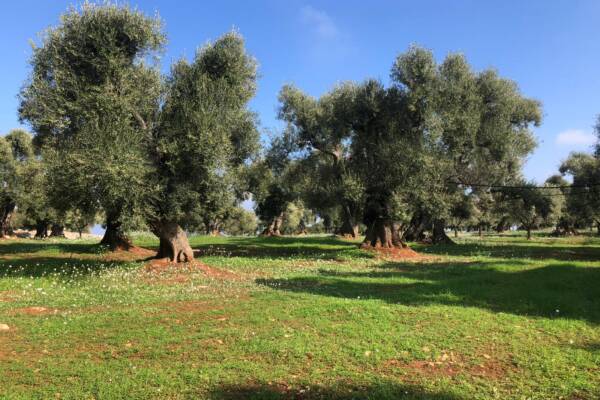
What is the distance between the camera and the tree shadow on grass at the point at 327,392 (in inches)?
254

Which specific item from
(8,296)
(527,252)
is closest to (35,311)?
(8,296)

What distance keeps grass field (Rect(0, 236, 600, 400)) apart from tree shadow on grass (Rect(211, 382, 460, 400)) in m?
0.03

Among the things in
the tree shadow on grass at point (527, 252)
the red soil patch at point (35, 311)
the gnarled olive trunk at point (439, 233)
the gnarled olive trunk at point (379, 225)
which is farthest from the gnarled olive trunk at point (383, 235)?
the red soil patch at point (35, 311)

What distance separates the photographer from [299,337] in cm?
924

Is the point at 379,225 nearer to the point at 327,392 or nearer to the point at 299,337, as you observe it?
the point at 299,337

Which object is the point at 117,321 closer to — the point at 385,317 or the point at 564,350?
the point at 385,317

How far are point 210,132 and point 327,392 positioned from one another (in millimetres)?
13619

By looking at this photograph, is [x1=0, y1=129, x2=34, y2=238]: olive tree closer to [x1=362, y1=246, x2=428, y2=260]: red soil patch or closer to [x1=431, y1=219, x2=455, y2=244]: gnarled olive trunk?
[x1=362, y1=246, x2=428, y2=260]: red soil patch

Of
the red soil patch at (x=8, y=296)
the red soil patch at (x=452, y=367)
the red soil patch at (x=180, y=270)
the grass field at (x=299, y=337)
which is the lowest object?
the red soil patch at (x=452, y=367)

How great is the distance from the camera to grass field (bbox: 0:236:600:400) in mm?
6934

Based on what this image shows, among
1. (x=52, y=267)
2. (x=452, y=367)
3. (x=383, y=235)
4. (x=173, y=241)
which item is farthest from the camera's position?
(x=383, y=235)

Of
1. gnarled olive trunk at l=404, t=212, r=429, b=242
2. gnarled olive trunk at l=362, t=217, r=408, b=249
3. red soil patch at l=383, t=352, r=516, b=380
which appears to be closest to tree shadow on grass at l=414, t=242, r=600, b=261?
gnarled olive trunk at l=362, t=217, r=408, b=249

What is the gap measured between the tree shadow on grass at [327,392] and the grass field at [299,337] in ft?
0.10

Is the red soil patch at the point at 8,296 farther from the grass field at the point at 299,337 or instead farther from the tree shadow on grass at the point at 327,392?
the tree shadow on grass at the point at 327,392
